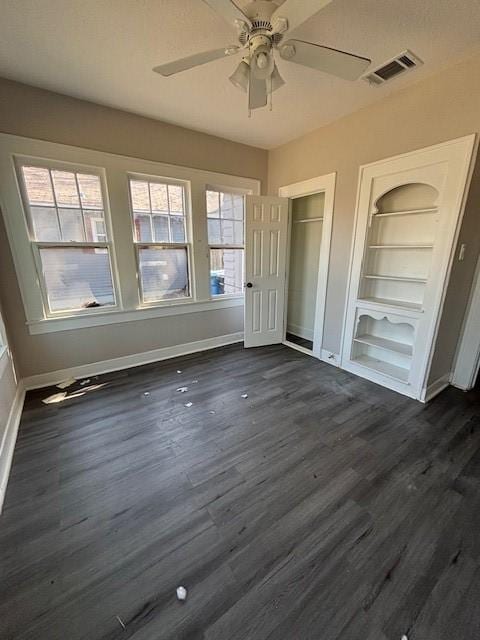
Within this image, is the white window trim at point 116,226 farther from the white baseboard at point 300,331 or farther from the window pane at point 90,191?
the white baseboard at point 300,331

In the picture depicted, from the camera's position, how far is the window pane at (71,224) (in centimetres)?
265

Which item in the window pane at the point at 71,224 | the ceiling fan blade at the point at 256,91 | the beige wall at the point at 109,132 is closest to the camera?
the ceiling fan blade at the point at 256,91

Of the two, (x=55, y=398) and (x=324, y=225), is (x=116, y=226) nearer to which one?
(x=55, y=398)

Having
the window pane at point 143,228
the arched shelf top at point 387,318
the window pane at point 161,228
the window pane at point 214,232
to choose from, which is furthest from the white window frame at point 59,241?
the arched shelf top at point 387,318

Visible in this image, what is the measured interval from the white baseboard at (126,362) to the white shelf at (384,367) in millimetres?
1802

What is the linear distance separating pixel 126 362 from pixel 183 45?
9.86ft

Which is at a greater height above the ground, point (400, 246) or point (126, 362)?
point (400, 246)

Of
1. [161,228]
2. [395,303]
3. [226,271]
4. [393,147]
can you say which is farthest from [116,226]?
[395,303]

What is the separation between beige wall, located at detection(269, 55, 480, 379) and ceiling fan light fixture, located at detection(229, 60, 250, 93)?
1.56m

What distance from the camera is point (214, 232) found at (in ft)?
11.9

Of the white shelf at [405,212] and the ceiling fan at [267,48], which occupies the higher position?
the ceiling fan at [267,48]

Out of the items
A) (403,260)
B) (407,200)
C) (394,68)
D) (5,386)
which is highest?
(394,68)

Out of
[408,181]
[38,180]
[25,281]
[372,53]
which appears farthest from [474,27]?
[25,281]

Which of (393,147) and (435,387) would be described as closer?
(393,147)
